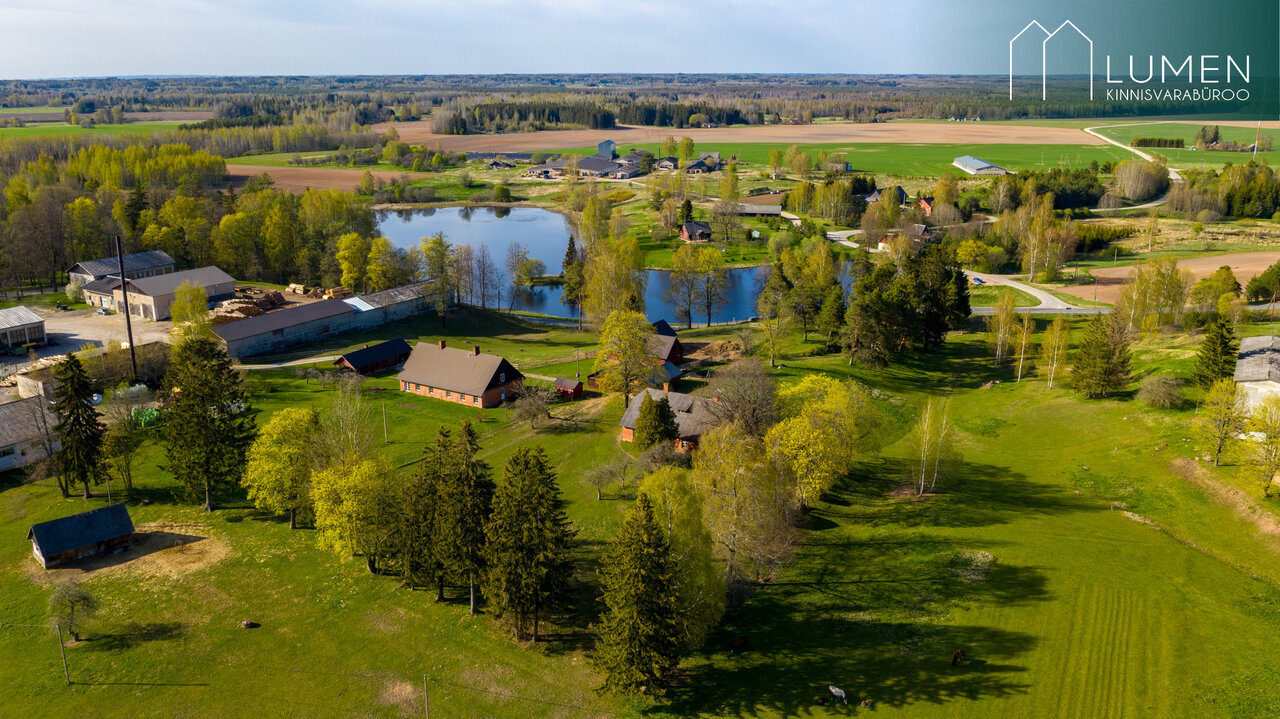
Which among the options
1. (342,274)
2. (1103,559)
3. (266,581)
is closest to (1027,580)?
(1103,559)

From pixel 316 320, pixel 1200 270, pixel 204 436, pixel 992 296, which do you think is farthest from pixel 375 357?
pixel 1200 270

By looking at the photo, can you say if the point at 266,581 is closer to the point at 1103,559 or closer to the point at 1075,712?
the point at 1075,712

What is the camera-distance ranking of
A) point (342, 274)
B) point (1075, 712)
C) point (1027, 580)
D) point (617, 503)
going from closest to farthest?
point (1075, 712)
point (1027, 580)
point (617, 503)
point (342, 274)

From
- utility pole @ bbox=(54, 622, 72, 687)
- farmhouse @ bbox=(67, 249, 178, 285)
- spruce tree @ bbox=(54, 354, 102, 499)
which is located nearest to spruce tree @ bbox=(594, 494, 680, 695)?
utility pole @ bbox=(54, 622, 72, 687)

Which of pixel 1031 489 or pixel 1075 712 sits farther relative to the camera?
pixel 1031 489

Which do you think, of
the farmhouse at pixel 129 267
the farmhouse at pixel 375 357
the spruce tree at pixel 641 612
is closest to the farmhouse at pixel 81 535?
the farmhouse at pixel 375 357

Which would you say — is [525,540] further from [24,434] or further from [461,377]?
[24,434]
